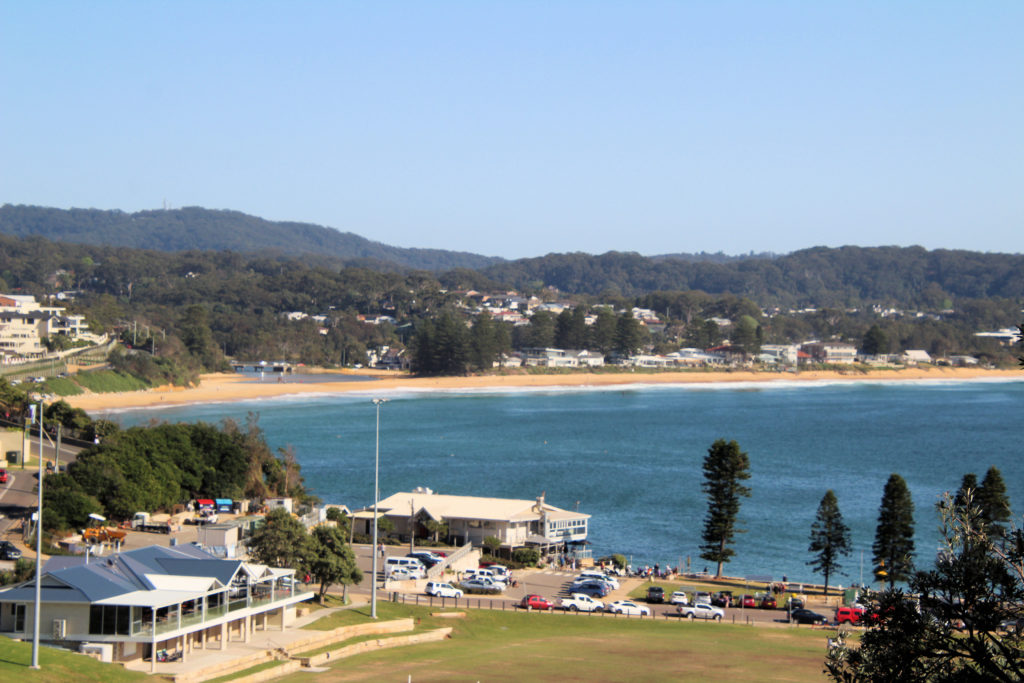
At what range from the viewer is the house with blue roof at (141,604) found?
18.3 m

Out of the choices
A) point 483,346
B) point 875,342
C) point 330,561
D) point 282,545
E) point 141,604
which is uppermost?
point 875,342

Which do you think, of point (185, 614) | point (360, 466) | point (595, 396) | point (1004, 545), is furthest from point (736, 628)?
point (595, 396)

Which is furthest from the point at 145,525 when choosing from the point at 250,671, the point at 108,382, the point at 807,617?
the point at 108,382

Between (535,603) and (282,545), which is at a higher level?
(282,545)

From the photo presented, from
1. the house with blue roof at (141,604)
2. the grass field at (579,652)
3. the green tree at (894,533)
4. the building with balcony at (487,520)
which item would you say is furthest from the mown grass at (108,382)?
the house with blue roof at (141,604)

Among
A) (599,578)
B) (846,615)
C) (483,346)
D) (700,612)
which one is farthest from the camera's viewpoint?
(483,346)

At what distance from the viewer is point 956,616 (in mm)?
8891

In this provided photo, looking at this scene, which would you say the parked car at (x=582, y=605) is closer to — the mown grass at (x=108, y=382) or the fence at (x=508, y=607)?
the fence at (x=508, y=607)

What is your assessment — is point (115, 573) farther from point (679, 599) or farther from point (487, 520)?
point (487, 520)

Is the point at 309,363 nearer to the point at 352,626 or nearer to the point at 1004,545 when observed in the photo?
the point at 352,626

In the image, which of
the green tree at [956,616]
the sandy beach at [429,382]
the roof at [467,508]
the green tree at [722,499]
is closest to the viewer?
the green tree at [956,616]

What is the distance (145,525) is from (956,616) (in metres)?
28.5

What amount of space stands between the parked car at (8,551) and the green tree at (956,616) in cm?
2229

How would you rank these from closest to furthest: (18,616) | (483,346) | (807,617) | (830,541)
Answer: (18,616) < (807,617) < (830,541) < (483,346)
